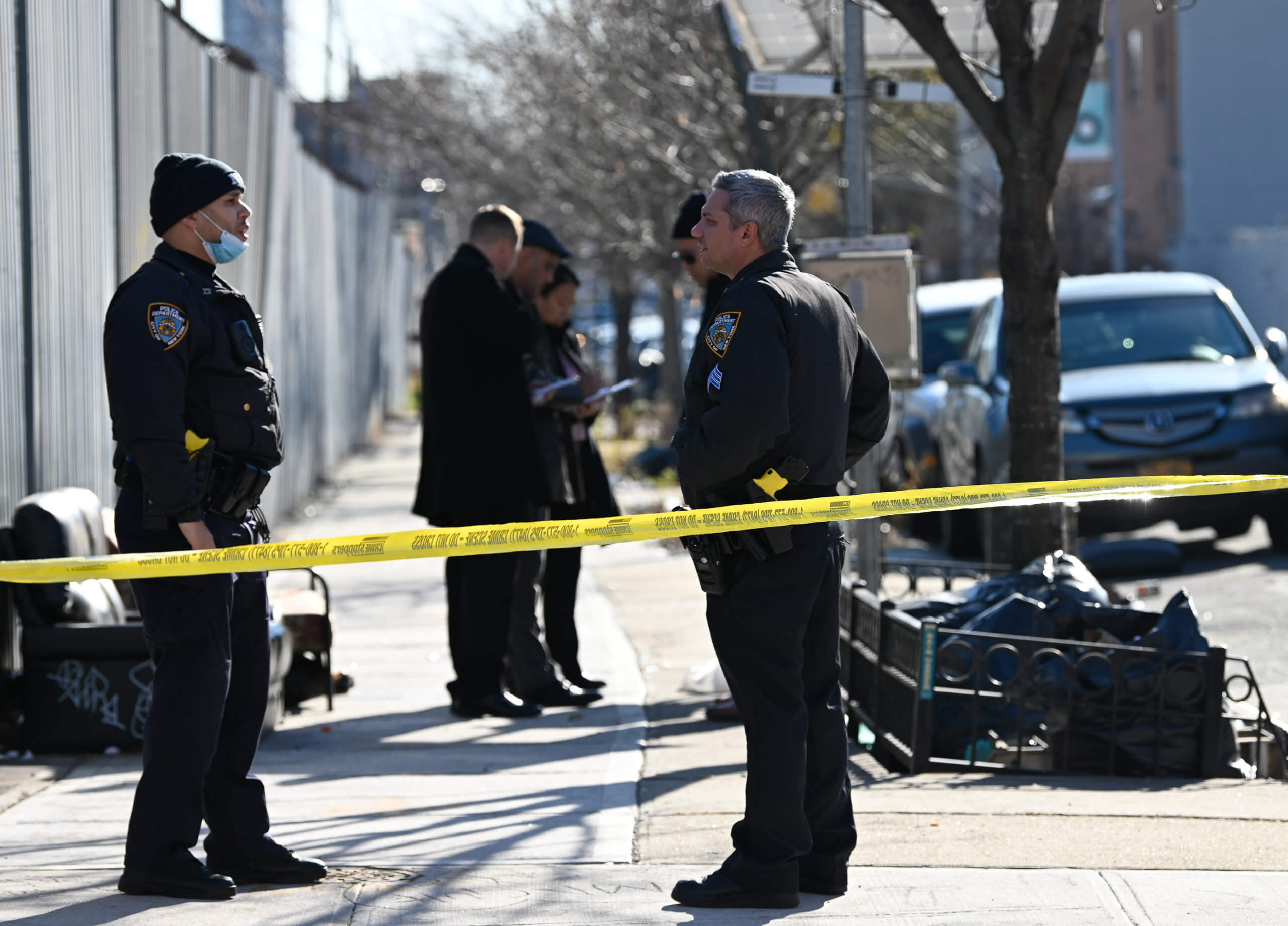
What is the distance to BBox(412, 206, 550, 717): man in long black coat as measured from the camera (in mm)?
6957

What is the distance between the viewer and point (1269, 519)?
1128 centimetres

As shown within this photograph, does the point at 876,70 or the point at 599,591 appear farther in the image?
the point at 599,591

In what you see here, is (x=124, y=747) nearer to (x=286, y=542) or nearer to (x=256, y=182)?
(x=286, y=542)

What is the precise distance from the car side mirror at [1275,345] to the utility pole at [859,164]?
501 centimetres

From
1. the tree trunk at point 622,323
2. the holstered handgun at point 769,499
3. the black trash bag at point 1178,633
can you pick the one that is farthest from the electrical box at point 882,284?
the tree trunk at point 622,323

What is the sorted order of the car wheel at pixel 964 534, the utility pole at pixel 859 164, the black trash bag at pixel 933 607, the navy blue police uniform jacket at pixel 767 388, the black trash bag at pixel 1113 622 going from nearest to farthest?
the navy blue police uniform jacket at pixel 767 388
the black trash bag at pixel 1113 622
the black trash bag at pixel 933 607
the utility pole at pixel 859 164
the car wheel at pixel 964 534

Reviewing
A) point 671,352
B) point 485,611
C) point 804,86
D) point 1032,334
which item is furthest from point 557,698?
point 671,352

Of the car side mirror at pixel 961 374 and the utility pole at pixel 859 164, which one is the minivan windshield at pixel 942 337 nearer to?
the car side mirror at pixel 961 374

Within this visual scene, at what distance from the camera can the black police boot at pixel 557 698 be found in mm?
7359

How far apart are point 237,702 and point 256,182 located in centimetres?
928

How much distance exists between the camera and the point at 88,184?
8.05m

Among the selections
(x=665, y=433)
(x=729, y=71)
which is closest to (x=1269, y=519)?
(x=729, y=71)

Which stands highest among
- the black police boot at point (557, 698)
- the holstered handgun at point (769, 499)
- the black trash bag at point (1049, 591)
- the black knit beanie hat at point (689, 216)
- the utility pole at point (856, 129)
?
the utility pole at point (856, 129)

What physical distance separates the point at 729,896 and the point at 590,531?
106 cm
